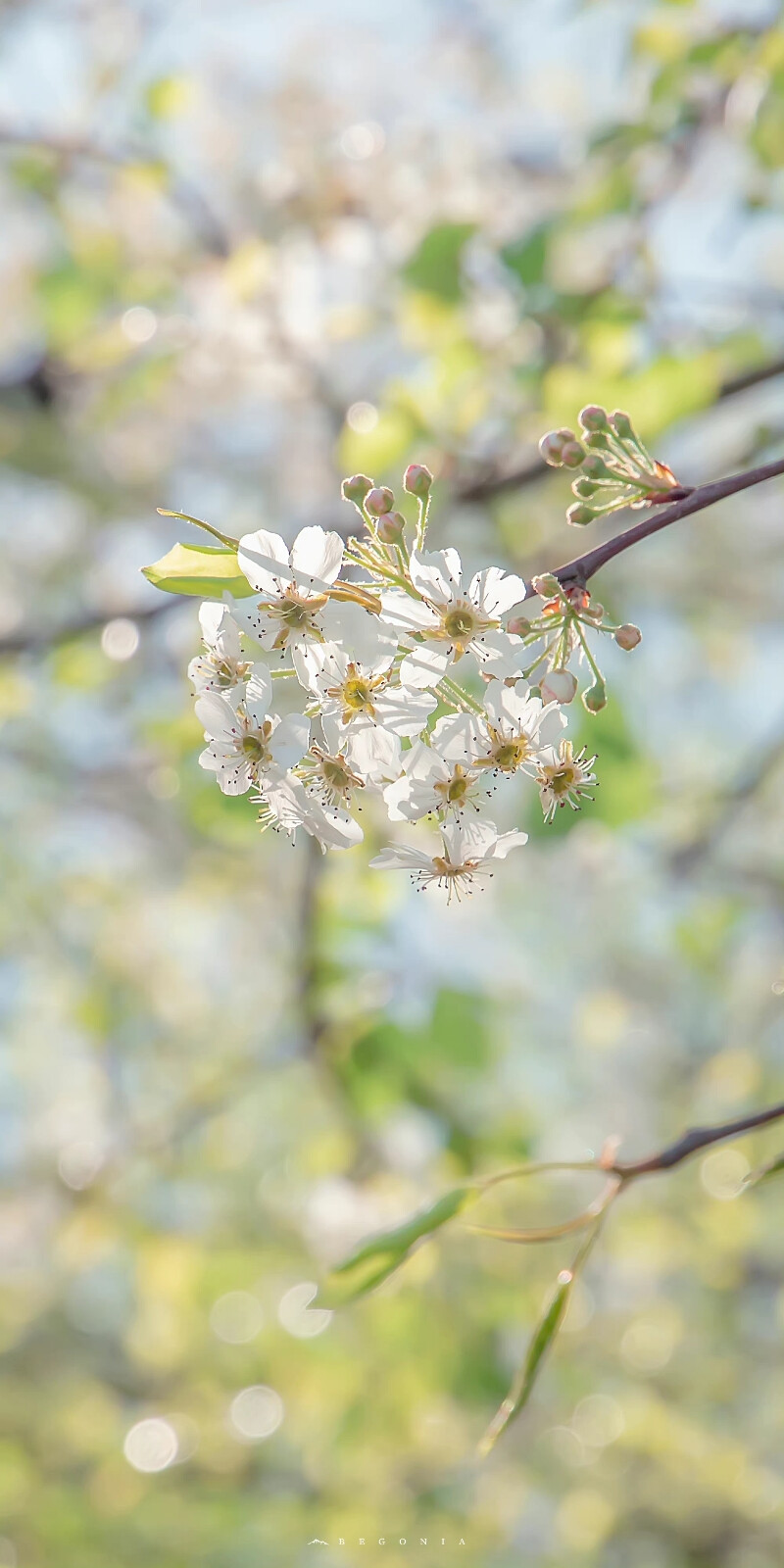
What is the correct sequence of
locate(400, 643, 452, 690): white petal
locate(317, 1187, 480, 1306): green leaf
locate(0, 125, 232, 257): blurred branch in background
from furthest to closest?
locate(0, 125, 232, 257): blurred branch in background, locate(317, 1187, 480, 1306): green leaf, locate(400, 643, 452, 690): white petal

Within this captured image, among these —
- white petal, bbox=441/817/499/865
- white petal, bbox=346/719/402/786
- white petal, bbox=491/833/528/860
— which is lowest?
white petal, bbox=491/833/528/860

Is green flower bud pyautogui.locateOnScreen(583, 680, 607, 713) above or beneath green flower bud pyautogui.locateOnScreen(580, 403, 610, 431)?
beneath

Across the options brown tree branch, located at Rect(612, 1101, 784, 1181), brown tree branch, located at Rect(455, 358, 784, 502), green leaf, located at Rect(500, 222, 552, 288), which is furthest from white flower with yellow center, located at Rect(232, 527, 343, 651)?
green leaf, located at Rect(500, 222, 552, 288)

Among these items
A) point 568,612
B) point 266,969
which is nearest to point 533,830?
point 568,612

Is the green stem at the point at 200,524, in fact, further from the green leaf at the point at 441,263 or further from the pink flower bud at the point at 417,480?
the green leaf at the point at 441,263

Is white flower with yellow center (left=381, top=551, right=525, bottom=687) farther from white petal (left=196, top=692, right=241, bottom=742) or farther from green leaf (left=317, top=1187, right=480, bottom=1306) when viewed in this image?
green leaf (left=317, top=1187, right=480, bottom=1306)

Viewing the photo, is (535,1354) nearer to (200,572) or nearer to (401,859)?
(401,859)

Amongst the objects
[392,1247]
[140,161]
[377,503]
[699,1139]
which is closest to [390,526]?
[377,503]

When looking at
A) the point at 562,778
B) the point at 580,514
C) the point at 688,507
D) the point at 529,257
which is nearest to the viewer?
the point at 688,507
